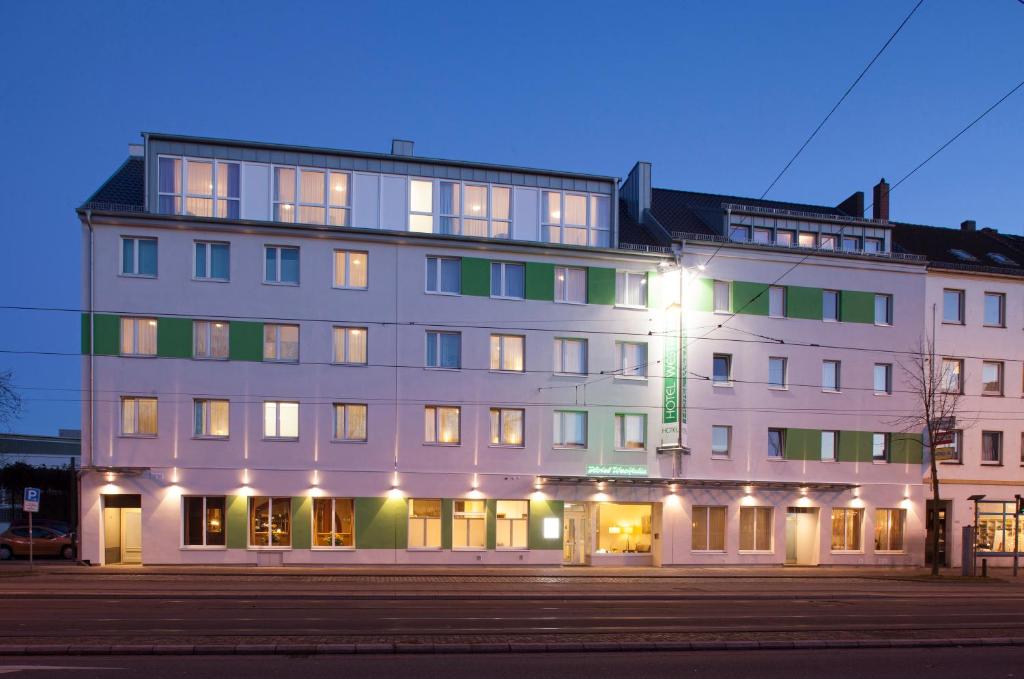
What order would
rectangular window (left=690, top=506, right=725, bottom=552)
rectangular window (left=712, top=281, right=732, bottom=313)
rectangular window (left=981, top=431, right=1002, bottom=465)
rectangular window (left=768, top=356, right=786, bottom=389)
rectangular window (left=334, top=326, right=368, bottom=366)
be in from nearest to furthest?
1. rectangular window (left=334, top=326, right=368, bottom=366)
2. rectangular window (left=690, top=506, right=725, bottom=552)
3. rectangular window (left=712, top=281, right=732, bottom=313)
4. rectangular window (left=768, top=356, right=786, bottom=389)
5. rectangular window (left=981, top=431, right=1002, bottom=465)

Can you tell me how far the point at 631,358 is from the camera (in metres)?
32.1

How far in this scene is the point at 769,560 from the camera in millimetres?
32719

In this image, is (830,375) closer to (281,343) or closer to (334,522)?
(334,522)

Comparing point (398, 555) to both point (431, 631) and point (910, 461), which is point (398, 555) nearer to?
point (431, 631)

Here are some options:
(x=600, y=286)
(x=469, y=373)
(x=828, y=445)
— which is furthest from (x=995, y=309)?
(x=469, y=373)

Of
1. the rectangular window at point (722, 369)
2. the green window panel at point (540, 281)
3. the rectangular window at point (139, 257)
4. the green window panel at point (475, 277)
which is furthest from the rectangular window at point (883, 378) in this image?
the rectangular window at point (139, 257)

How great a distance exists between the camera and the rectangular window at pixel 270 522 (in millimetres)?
28859

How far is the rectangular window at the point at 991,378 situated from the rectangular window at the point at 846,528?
8432 millimetres

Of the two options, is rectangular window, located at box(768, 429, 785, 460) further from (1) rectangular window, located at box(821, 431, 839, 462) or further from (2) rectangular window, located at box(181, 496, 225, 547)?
(2) rectangular window, located at box(181, 496, 225, 547)

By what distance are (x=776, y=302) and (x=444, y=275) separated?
45.7ft

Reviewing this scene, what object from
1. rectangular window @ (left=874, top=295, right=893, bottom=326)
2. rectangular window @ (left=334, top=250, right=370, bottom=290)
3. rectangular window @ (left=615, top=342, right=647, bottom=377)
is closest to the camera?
rectangular window @ (left=334, top=250, right=370, bottom=290)

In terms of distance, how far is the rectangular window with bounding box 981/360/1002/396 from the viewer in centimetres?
3591

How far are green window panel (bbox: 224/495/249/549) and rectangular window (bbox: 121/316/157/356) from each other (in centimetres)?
593

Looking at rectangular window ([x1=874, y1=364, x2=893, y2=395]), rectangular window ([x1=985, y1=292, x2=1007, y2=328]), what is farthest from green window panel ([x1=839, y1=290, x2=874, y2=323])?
rectangular window ([x1=985, y1=292, x2=1007, y2=328])
